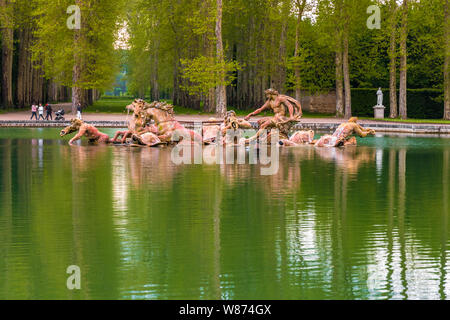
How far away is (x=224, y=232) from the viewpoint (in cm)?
1079

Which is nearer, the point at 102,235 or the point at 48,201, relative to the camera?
the point at 102,235

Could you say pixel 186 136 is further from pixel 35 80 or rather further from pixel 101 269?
pixel 35 80

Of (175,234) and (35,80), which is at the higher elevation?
(35,80)

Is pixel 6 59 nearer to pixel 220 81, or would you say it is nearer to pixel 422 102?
pixel 220 81

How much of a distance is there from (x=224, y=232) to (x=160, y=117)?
17.5 meters

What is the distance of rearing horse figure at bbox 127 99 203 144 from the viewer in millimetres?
27531

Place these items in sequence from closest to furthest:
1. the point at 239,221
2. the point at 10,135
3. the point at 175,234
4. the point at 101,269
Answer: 1. the point at 101,269
2. the point at 175,234
3. the point at 239,221
4. the point at 10,135

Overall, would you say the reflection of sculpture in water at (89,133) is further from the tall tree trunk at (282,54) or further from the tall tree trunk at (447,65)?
the tall tree trunk at (282,54)

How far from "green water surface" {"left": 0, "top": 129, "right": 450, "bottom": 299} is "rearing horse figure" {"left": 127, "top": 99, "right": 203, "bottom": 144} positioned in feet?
26.3

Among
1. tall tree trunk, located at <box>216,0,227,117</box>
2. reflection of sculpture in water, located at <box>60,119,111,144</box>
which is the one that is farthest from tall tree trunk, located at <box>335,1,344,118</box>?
reflection of sculpture in water, located at <box>60,119,111,144</box>

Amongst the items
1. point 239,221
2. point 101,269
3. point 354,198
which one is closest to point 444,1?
point 354,198

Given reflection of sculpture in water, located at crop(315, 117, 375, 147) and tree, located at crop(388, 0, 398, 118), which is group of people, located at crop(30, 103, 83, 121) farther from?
reflection of sculpture in water, located at crop(315, 117, 375, 147)
